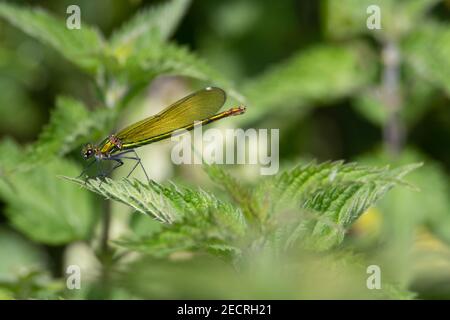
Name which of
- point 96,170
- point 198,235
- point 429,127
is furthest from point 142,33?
point 429,127

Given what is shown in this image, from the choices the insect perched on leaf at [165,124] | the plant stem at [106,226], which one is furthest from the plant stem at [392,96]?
the plant stem at [106,226]

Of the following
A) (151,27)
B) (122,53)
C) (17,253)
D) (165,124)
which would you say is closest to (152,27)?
(151,27)

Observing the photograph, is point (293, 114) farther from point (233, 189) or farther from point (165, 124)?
point (233, 189)

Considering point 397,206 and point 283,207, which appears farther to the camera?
point 397,206

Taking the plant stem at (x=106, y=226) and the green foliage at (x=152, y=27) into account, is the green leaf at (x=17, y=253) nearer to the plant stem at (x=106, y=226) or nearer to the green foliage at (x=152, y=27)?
the plant stem at (x=106, y=226)

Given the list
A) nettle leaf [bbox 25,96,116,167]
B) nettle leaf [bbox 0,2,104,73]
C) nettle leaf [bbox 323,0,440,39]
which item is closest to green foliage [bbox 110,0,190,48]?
nettle leaf [bbox 0,2,104,73]

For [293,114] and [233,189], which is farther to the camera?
A: [293,114]
